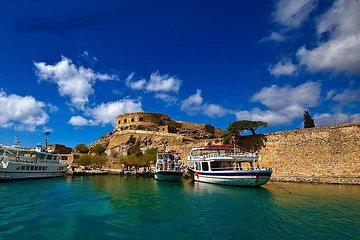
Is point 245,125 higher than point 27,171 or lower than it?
higher

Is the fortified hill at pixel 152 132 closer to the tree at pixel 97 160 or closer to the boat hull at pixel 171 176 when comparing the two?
the tree at pixel 97 160

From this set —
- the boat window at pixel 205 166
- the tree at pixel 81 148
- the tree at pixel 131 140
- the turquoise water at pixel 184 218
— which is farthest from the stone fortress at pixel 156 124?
the turquoise water at pixel 184 218

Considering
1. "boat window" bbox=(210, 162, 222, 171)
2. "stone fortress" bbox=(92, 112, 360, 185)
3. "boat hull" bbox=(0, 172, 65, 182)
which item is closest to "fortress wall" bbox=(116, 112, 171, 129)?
"boat hull" bbox=(0, 172, 65, 182)

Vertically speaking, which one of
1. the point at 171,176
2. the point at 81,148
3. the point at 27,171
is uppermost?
the point at 81,148

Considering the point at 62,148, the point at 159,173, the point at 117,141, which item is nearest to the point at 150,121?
the point at 117,141

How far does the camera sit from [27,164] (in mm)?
36031

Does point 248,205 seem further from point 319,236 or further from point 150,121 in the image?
point 150,121

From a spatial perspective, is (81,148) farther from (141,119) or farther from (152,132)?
(152,132)

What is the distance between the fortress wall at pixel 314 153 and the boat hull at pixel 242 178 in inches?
309

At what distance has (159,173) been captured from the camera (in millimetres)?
34156

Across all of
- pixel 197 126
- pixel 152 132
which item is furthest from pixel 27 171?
pixel 197 126

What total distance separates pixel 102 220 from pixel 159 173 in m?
21.5

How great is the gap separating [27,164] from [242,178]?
93.3 ft

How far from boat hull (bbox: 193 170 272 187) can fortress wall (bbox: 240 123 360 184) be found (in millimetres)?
7839
